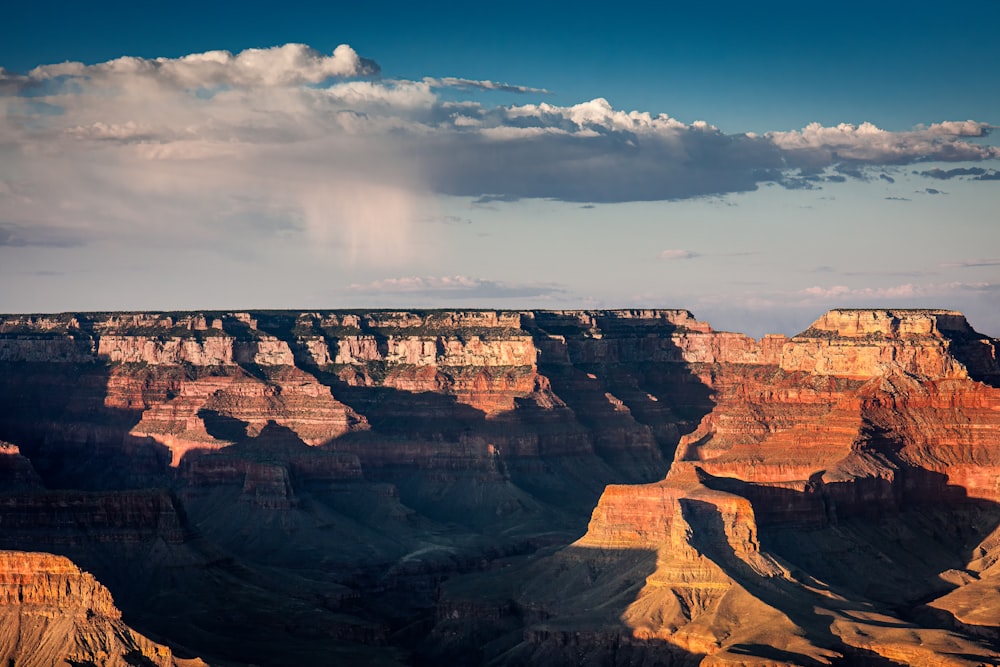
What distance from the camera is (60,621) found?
135 metres

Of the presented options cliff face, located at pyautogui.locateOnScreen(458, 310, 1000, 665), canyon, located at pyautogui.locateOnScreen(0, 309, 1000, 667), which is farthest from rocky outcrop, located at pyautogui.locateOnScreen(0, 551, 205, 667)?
cliff face, located at pyautogui.locateOnScreen(458, 310, 1000, 665)

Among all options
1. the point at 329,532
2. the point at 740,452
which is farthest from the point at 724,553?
the point at 329,532

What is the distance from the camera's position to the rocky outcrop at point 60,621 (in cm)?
13112

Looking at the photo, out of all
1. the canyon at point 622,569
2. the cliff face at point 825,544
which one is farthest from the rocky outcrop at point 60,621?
the cliff face at point 825,544

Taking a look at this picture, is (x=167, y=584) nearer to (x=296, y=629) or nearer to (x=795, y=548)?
(x=296, y=629)

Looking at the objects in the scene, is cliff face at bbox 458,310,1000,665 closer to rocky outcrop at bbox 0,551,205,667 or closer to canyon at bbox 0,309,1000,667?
canyon at bbox 0,309,1000,667

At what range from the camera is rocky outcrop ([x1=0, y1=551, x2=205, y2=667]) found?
13112 cm

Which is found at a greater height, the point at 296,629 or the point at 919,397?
the point at 919,397

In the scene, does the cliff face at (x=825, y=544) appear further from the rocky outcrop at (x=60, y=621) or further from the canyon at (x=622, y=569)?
the rocky outcrop at (x=60, y=621)

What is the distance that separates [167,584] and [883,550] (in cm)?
5186

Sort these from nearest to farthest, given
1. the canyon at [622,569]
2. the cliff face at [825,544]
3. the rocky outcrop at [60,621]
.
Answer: the rocky outcrop at [60,621]
the canyon at [622,569]
the cliff face at [825,544]

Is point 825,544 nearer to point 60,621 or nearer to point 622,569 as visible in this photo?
point 622,569

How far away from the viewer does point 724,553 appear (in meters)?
155

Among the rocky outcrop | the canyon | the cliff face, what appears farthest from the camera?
the cliff face
